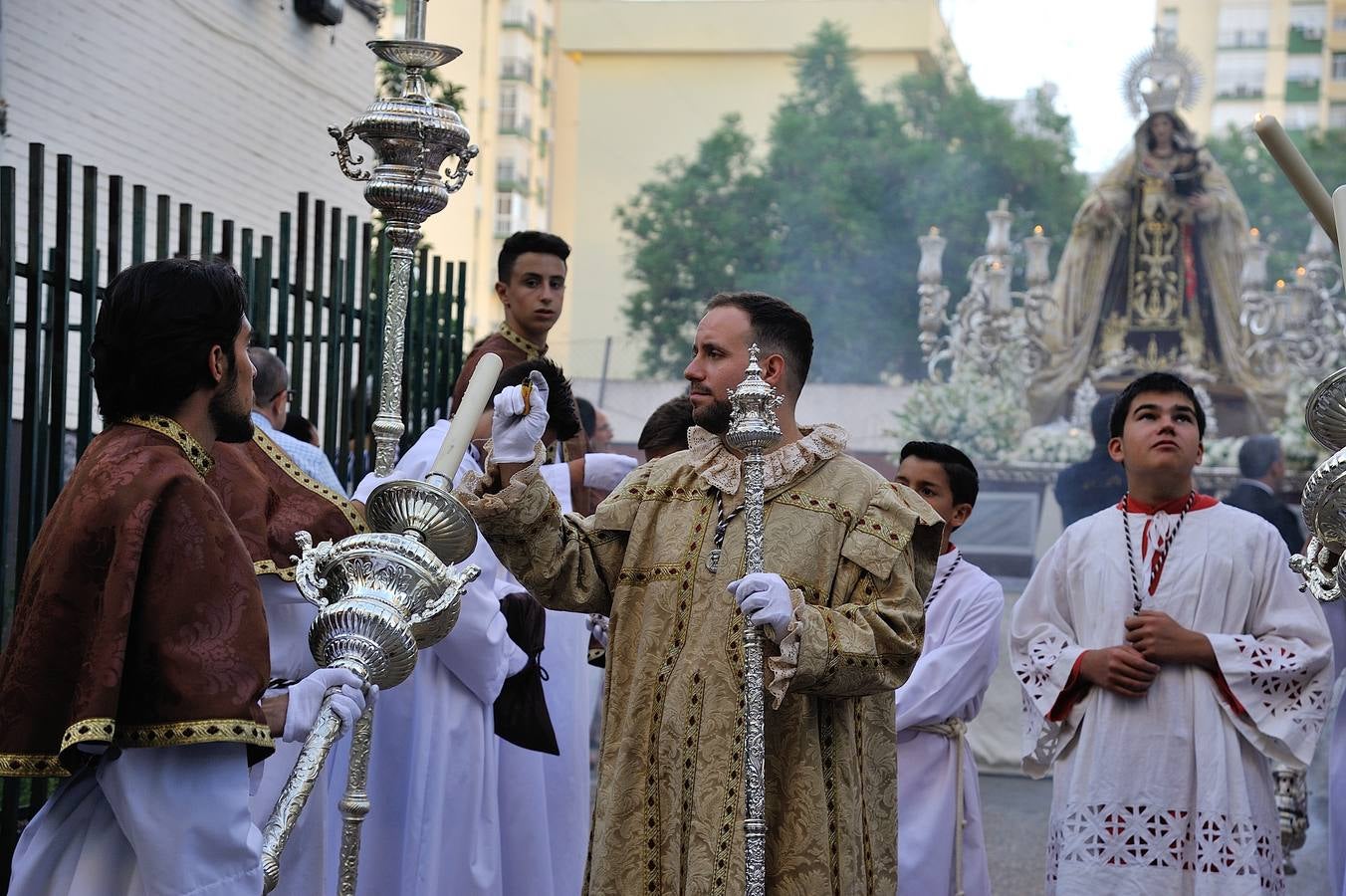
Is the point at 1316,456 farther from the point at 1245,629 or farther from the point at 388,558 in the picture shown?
the point at 388,558

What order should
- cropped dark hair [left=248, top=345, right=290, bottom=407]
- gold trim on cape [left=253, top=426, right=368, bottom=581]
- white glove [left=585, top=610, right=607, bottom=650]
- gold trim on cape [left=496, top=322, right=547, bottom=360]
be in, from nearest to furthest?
gold trim on cape [left=253, top=426, right=368, bottom=581] → cropped dark hair [left=248, top=345, right=290, bottom=407] → white glove [left=585, top=610, right=607, bottom=650] → gold trim on cape [left=496, top=322, right=547, bottom=360]

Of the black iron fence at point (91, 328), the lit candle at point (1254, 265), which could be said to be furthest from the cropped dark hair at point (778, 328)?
the lit candle at point (1254, 265)

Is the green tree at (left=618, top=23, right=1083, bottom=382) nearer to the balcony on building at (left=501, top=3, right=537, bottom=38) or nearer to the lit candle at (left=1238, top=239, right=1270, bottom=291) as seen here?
the lit candle at (left=1238, top=239, right=1270, bottom=291)

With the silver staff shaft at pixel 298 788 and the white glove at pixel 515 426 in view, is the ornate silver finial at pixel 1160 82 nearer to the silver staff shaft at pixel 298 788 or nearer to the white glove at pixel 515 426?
the white glove at pixel 515 426

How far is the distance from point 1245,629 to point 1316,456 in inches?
551

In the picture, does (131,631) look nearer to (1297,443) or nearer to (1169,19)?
(1297,443)

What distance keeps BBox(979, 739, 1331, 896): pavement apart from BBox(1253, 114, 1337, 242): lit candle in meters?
4.27

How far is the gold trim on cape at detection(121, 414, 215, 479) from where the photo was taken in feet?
10.7

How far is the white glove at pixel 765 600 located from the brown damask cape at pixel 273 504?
118 centimetres

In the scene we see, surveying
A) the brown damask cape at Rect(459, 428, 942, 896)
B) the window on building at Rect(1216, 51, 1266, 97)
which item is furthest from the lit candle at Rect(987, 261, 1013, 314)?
the brown damask cape at Rect(459, 428, 942, 896)

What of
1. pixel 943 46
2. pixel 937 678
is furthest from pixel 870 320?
pixel 937 678

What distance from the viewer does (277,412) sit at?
5.86m

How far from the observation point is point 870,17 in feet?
98.1

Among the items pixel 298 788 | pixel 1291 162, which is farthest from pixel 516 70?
pixel 298 788
